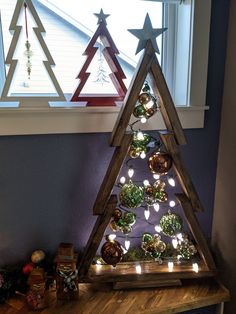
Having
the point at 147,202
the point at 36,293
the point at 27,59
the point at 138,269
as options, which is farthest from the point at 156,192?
the point at 27,59

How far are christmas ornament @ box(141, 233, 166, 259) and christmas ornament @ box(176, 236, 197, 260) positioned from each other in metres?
0.08

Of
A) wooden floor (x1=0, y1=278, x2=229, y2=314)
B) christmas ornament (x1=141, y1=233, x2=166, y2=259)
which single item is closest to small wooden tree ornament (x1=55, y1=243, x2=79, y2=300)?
wooden floor (x1=0, y1=278, x2=229, y2=314)

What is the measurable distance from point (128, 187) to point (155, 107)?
1.06ft

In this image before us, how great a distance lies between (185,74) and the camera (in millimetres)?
1265

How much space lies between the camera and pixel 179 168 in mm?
1124

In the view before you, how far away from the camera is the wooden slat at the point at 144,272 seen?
1.17m

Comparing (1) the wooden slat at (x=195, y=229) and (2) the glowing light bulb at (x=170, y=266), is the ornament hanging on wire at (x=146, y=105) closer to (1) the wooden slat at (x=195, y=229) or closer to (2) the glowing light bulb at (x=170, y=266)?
(1) the wooden slat at (x=195, y=229)

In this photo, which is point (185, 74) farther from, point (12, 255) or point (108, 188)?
point (12, 255)

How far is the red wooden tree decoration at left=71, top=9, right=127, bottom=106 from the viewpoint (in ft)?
3.77

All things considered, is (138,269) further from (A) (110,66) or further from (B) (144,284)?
(A) (110,66)

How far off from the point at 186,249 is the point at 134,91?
0.70 metres

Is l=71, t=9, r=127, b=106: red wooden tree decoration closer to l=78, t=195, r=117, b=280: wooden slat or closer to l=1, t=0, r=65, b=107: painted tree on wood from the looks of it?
l=1, t=0, r=65, b=107: painted tree on wood

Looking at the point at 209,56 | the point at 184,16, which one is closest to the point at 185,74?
the point at 209,56

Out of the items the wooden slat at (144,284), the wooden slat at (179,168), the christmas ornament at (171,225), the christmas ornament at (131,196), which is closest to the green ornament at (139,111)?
the wooden slat at (179,168)
